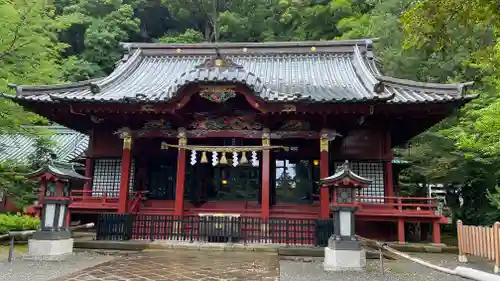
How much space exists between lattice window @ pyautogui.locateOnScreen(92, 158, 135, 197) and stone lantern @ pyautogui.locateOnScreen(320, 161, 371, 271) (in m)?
8.16

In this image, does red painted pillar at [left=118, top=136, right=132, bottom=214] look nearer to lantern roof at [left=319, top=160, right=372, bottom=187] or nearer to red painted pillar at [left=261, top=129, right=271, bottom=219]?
red painted pillar at [left=261, top=129, right=271, bottom=219]

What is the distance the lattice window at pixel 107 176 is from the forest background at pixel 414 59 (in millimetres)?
2381

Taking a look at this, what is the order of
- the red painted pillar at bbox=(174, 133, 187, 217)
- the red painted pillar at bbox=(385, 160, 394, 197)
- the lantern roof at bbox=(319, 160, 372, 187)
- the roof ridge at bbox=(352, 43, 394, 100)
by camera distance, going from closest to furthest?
the lantern roof at bbox=(319, 160, 372, 187)
the roof ridge at bbox=(352, 43, 394, 100)
the red painted pillar at bbox=(174, 133, 187, 217)
the red painted pillar at bbox=(385, 160, 394, 197)

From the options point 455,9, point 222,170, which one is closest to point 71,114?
point 222,170

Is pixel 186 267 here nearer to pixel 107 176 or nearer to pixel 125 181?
pixel 125 181

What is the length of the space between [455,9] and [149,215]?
379 inches

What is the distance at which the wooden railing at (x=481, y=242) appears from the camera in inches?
301

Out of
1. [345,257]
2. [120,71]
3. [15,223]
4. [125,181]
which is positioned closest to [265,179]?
[345,257]

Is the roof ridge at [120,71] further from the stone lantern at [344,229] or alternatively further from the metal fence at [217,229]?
the stone lantern at [344,229]

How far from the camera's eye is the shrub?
11.5 metres

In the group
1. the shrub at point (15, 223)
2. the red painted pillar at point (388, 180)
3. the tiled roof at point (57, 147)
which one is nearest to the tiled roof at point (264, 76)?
the red painted pillar at point (388, 180)

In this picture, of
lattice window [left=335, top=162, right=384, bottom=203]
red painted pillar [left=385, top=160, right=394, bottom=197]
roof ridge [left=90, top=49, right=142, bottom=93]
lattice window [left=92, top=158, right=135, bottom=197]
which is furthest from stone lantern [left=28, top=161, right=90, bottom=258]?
red painted pillar [left=385, top=160, right=394, bottom=197]

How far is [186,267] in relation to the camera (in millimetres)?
8234

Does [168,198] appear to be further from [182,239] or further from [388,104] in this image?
[388,104]
